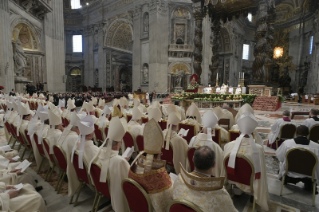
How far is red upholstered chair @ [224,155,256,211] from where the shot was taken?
2693 millimetres

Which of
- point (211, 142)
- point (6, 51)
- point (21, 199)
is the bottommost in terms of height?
point (21, 199)

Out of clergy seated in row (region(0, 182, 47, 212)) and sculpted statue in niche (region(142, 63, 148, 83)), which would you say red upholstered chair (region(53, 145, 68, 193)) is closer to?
clergy seated in row (region(0, 182, 47, 212))

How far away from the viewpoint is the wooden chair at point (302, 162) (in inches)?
118

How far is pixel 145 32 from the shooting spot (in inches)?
1027

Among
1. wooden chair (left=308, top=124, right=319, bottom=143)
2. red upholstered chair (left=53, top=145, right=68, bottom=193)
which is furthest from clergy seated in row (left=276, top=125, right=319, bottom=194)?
red upholstered chair (left=53, top=145, right=68, bottom=193)

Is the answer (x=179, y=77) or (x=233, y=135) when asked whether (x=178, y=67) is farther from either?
(x=233, y=135)

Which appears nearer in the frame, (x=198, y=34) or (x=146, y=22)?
(x=198, y=34)

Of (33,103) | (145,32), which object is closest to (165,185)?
(33,103)

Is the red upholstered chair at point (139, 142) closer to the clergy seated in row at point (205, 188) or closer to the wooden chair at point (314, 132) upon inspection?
the clergy seated in row at point (205, 188)

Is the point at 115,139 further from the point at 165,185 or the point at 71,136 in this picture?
the point at 71,136

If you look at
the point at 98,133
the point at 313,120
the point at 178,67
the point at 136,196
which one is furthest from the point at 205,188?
the point at 178,67

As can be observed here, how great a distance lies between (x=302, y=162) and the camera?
310 cm

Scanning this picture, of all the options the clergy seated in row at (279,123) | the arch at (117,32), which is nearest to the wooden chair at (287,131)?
the clergy seated in row at (279,123)

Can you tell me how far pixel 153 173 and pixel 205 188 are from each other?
0.56 meters
